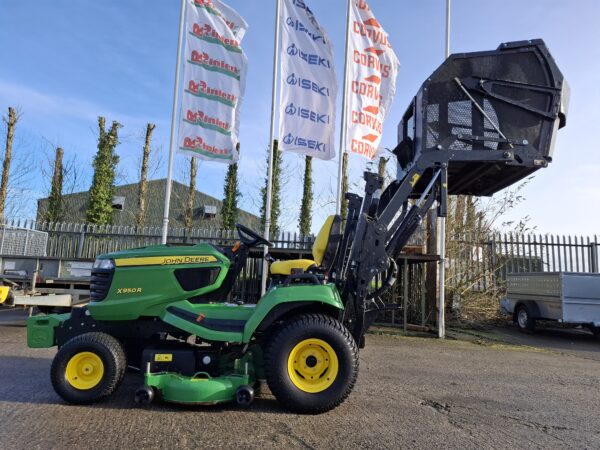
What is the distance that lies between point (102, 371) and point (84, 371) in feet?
0.63

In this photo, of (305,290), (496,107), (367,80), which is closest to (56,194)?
(367,80)

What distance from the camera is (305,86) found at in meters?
9.30

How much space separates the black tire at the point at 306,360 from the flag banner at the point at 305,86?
577 cm

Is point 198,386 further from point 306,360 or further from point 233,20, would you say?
point 233,20

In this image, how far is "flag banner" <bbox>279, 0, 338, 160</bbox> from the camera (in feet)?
30.1

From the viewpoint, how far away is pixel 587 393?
5.14 m

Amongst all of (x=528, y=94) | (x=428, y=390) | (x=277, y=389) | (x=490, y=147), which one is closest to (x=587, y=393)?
(x=428, y=390)

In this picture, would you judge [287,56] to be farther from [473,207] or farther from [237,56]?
[473,207]

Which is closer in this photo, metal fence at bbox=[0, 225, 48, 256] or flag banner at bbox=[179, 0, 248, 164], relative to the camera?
flag banner at bbox=[179, 0, 248, 164]

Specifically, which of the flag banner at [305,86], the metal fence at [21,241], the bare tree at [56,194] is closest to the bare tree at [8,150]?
the bare tree at [56,194]

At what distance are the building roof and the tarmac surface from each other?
20.2 meters

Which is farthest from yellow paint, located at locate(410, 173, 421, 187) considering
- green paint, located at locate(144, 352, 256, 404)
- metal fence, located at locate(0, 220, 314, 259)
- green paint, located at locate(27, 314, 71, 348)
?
metal fence, located at locate(0, 220, 314, 259)

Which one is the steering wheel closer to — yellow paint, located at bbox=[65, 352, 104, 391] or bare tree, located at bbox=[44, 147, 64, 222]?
yellow paint, located at bbox=[65, 352, 104, 391]

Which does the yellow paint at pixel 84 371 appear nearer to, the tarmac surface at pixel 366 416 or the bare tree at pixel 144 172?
the tarmac surface at pixel 366 416
